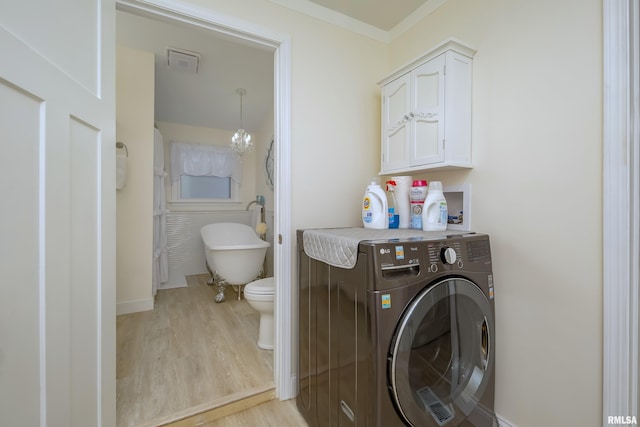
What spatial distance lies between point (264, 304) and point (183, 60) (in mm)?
2244

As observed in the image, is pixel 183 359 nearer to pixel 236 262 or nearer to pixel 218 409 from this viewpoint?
pixel 218 409

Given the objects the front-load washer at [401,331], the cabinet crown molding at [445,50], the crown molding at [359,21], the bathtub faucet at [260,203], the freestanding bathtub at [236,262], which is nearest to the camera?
the front-load washer at [401,331]

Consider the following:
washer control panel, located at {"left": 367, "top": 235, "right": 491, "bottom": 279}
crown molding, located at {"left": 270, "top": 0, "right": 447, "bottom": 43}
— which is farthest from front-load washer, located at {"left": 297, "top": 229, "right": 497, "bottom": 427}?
crown molding, located at {"left": 270, "top": 0, "right": 447, "bottom": 43}

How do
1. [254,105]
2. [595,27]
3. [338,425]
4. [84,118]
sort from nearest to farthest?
1. [84,118]
2. [595,27]
3. [338,425]
4. [254,105]

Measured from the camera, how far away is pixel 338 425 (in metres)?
1.07

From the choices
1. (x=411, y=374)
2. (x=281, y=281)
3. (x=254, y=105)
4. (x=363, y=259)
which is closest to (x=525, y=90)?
(x=363, y=259)

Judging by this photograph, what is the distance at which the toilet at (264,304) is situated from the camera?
1865mm

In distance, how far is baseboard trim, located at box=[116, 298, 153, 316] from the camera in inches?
98.0

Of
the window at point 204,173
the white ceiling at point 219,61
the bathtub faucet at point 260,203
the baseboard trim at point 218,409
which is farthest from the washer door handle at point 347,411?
the window at point 204,173

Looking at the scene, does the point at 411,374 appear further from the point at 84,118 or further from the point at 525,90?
the point at 84,118

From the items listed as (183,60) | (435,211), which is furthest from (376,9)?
(183,60)

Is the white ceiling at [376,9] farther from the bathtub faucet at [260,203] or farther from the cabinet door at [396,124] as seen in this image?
the bathtub faucet at [260,203]

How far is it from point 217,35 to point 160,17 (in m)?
0.26

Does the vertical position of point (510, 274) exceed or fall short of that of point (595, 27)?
it falls short
